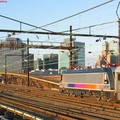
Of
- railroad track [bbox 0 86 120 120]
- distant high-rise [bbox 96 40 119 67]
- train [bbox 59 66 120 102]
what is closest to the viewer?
railroad track [bbox 0 86 120 120]

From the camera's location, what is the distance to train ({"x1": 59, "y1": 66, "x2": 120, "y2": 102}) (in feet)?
80.2

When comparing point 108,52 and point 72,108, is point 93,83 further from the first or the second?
point 108,52

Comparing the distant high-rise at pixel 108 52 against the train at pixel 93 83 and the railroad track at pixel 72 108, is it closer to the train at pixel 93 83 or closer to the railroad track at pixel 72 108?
the train at pixel 93 83

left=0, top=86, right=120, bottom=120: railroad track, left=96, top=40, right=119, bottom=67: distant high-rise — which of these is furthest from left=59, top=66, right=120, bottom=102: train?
left=0, top=86, right=120, bottom=120: railroad track

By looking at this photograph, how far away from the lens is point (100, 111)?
760 inches

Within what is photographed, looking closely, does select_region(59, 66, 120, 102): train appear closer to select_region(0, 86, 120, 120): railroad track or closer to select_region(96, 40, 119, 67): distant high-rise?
select_region(96, 40, 119, 67): distant high-rise

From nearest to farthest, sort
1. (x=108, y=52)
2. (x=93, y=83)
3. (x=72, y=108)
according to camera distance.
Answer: (x=72, y=108)
(x=93, y=83)
(x=108, y=52)

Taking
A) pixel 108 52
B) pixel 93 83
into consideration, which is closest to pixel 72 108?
pixel 93 83

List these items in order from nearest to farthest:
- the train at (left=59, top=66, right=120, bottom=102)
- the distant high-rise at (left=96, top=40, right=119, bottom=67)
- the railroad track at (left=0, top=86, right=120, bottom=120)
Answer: the railroad track at (left=0, top=86, right=120, bottom=120)
the train at (left=59, top=66, right=120, bottom=102)
the distant high-rise at (left=96, top=40, right=119, bottom=67)

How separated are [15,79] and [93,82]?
62.0 meters

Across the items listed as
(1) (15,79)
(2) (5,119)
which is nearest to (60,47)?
(2) (5,119)

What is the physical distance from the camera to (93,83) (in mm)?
28172

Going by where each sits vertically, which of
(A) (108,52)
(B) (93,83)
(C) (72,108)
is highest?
(A) (108,52)

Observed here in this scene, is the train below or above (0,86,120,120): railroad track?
above
